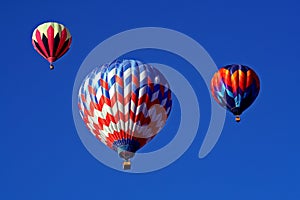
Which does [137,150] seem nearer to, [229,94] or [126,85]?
[126,85]

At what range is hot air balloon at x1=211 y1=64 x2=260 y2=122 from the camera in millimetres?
45344

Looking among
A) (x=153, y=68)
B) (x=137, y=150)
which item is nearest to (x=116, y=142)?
(x=137, y=150)

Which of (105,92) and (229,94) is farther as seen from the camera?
(229,94)

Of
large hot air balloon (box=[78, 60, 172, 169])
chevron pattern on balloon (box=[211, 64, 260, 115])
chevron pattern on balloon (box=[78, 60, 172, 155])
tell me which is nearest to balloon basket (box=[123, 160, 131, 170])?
large hot air balloon (box=[78, 60, 172, 169])

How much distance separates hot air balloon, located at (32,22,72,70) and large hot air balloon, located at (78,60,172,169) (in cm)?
249

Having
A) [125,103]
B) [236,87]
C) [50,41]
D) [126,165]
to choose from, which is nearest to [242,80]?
[236,87]

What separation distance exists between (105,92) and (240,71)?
289 inches

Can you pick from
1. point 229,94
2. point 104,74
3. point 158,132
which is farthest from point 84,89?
point 229,94

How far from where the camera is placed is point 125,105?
41.9m

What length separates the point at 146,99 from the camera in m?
42.1

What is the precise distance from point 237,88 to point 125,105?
6240mm

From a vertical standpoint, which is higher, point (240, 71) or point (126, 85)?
point (240, 71)

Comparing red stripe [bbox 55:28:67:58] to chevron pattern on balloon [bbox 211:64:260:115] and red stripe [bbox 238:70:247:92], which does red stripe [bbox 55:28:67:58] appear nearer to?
chevron pattern on balloon [bbox 211:64:260:115]

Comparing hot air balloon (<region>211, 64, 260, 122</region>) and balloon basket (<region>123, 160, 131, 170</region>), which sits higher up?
hot air balloon (<region>211, 64, 260, 122</region>)
